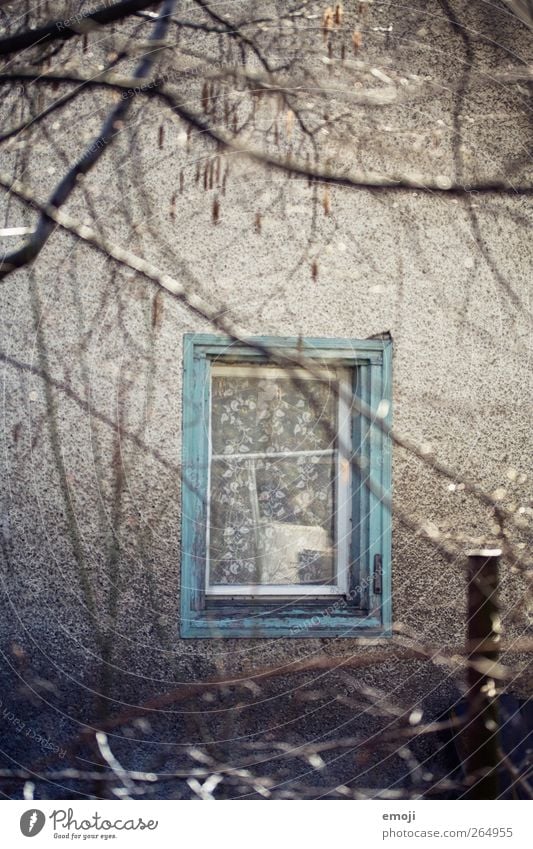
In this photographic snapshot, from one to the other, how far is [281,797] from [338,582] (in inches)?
28.3

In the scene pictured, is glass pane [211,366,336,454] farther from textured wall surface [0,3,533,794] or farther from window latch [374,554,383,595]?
window latch [374,554,383,595]

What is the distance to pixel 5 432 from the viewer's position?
289 centimetres

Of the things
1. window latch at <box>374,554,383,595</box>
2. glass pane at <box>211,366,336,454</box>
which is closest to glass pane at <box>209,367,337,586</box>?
glass pane at <box>211,366,336,454</box>

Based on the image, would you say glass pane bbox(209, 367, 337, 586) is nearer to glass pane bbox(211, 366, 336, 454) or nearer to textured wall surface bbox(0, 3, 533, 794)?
glass pane bbox(211, 366, 336, 454)

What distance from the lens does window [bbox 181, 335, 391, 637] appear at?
9.57 ft

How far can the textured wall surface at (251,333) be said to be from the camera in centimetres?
288

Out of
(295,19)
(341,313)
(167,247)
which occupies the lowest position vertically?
(341,313)

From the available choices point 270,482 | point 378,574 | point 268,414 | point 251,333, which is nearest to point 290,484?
point 270,482

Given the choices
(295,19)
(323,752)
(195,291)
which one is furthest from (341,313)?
(323,752)

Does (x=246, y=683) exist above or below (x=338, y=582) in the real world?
below

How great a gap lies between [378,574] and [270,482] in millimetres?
469

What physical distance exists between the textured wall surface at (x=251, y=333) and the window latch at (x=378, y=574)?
53mm

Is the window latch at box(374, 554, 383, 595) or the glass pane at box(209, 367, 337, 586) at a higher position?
the glass pane at box(209, 367, 337, 586)

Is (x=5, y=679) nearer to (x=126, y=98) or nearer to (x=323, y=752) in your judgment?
(x=323, y=752)
